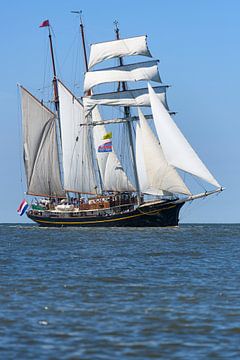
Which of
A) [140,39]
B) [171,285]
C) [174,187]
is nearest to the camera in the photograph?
[171,285]

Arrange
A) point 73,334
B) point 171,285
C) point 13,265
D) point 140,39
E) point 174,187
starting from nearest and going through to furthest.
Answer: point 73,334, point 171,285, point 13,265, point 174,187, point 140,39

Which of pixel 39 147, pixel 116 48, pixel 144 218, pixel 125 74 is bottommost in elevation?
pixel 144 218

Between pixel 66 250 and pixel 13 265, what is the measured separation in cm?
1366

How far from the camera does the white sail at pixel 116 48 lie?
323ft

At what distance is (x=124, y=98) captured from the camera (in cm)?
9862

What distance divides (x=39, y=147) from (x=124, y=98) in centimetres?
1188

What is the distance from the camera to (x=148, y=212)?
303 feet

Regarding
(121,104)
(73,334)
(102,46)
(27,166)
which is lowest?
(73,334)

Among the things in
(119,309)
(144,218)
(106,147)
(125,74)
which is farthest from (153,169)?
(119,309)

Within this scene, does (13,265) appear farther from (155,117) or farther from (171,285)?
(155,117)

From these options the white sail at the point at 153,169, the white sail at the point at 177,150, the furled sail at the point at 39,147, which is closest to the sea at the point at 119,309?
the white sail at the point at 177,150

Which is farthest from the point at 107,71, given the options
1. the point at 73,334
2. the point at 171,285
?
the point at 73,334

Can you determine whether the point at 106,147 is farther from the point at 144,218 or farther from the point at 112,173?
the point at 144,218

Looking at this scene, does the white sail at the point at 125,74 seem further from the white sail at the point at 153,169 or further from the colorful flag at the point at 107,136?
the white sail at the point at 153,169
